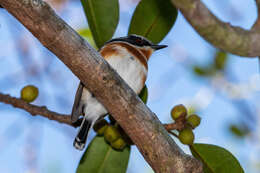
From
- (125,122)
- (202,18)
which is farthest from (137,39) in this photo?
(202,18)

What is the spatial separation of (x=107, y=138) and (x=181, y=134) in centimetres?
62

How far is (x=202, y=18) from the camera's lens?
1.72 m

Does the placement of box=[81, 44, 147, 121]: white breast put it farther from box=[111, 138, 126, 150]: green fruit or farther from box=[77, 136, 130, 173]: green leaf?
box=[111, 138, 126, 150]: green fruit

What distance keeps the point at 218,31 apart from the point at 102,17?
5.54 feet

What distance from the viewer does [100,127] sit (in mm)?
3320

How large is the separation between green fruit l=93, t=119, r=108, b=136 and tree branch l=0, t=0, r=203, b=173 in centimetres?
84

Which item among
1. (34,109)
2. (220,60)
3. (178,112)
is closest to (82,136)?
(34,109)

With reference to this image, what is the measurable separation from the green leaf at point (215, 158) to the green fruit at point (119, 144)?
1.82 feet

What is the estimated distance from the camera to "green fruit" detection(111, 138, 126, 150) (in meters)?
3.13

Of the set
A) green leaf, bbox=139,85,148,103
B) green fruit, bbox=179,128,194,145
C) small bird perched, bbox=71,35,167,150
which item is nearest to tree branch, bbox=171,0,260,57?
green fruit, bbox=179,128,194,145

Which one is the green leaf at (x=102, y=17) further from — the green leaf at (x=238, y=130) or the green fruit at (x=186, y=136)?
the green leaf at (x=238, y=130)

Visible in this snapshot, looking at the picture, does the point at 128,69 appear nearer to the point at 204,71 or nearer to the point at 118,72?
the point at 118,72

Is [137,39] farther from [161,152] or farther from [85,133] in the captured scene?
[161,152]

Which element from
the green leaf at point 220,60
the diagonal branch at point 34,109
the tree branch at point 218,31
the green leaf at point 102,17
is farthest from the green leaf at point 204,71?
the tree branch at point 218,31
